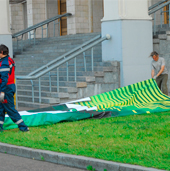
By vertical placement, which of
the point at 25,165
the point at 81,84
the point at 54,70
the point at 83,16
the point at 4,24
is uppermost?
the point at 83,16

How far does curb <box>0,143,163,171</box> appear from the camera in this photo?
5.33 m

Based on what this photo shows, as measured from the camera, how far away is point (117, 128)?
8.12 metres

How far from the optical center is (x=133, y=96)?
38.3 ft

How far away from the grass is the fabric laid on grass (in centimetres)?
31

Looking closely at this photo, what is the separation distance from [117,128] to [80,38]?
9333 millimetres

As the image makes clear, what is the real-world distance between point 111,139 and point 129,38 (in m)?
6.63

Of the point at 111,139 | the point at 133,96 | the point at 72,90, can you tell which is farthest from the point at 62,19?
the point at 111,139

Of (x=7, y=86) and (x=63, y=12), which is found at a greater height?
(x=63, y=12)

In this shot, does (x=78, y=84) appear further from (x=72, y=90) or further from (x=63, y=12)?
(x=63, y=12)

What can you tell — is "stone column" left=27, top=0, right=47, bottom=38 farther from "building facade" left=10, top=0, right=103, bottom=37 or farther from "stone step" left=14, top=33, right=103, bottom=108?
"stone step" left=14, top=33, right=103, bottom=108

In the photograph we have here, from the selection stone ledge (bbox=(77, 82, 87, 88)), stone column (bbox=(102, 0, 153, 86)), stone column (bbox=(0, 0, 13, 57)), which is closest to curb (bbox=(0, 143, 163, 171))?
stone ledge (bbox=(77, 82, 87, 88))

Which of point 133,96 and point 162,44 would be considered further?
point 162,44

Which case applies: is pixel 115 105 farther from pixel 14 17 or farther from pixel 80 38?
pixel 14 17

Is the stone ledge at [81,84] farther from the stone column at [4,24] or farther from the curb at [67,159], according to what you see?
the curb at [67,159]
